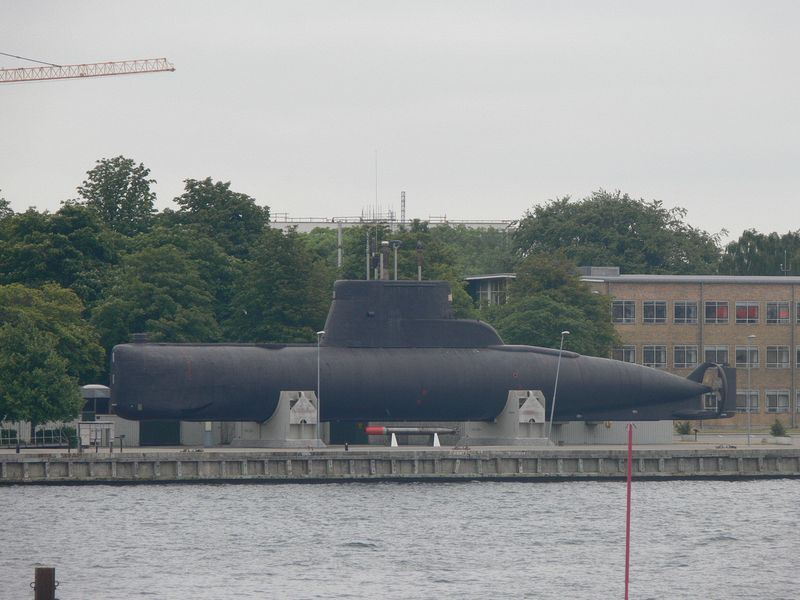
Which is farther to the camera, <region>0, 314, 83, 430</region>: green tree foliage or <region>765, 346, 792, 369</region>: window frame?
<region>765, 346, 792, 369</region>: window frame

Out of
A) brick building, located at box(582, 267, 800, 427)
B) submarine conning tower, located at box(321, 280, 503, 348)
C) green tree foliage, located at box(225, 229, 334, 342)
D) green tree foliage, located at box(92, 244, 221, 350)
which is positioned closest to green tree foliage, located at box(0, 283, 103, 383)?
green tree foliage, located at box(92, 244, 221, 350)

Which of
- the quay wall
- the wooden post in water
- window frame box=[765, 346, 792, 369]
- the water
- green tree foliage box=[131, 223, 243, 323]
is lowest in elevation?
the water

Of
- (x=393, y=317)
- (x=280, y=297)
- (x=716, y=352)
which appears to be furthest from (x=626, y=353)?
(x=393, y=317)

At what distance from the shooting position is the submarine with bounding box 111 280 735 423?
3007 inches

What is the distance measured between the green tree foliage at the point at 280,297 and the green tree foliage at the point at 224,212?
13.1 metres

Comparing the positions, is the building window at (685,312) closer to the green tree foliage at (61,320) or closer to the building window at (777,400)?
the building window at (777,400)

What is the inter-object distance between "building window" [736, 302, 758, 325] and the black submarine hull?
94.3ft

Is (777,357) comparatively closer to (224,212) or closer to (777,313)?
(777,313)

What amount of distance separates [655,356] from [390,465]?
128 ft

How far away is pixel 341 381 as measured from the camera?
7769 cm

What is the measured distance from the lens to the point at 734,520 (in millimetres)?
63938

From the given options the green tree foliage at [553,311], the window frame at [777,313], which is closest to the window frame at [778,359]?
the window frame at [777,313]

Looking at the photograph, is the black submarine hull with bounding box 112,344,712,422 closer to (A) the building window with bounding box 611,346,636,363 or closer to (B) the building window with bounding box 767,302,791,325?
(A) the building window with bounding box 611,346,636,363

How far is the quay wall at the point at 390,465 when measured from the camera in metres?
69.9
